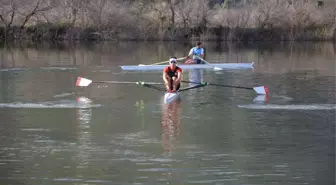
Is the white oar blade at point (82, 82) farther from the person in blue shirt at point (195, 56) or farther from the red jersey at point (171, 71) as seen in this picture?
the person in blue shirt at point (195, 56)

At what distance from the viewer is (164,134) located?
12.6 metres

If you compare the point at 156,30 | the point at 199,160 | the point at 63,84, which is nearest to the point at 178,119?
the point at 199,160

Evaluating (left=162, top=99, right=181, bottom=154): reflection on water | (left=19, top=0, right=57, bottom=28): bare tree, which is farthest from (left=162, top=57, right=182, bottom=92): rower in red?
(left=19, top=0, right=57, bottom=28): bare tree

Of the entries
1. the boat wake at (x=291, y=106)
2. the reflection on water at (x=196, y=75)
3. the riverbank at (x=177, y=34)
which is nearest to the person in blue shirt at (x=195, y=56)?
the reflection on water at (x=196, y=75)

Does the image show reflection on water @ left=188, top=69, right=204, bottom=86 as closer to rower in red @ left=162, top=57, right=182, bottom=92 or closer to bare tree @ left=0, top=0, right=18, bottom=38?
rower in red @ left=162, top=57, right=182, bottom=92

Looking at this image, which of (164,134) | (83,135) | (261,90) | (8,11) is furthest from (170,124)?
(8,11)

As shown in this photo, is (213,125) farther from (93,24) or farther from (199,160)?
(93,24)

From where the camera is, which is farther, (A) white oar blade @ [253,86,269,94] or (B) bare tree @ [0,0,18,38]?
(B) bare tree @ [0,0,18,38]

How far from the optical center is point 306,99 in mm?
17500

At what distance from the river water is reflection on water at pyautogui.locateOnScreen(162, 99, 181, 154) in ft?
0.06

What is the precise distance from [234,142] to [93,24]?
46.7 meters

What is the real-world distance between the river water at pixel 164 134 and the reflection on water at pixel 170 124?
0.02 m

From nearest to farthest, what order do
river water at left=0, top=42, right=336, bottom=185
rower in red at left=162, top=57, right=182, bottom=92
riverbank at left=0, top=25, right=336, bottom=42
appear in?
1. river water at left=0, top=42, right=336, bottom=185
2. rower in red at left=162, top=57, right=182, bottom=92
3. riverbank at left=0, top=25, right=336, bottom=42

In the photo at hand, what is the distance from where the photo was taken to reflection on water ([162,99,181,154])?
38.5 feet
